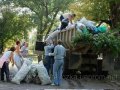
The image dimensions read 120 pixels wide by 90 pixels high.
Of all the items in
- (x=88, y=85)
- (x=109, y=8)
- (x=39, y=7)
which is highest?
(x=39, y=7)

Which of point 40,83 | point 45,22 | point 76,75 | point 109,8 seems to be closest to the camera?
point 40,83

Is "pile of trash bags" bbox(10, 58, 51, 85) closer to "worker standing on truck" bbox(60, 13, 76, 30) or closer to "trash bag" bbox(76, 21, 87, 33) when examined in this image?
"trash bag" bbox(76, 21, 87, 33)

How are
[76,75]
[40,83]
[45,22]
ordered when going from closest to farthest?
[40,83] < [76,75] < [45,22]

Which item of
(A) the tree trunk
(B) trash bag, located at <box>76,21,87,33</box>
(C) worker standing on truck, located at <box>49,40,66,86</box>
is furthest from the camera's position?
(A) the tree trunk

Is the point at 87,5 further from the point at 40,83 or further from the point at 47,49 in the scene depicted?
the point at 40,83

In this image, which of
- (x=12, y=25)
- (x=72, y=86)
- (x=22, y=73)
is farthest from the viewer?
(x=12, y=25)

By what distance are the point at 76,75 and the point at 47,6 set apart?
32902 millimetres

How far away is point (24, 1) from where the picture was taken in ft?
160

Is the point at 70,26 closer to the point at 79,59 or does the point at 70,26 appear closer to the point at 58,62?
the point at 79,59

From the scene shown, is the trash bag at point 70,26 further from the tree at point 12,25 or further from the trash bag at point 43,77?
the tree at point 12,25

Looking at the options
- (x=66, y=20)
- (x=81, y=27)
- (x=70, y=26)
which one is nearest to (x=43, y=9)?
(x=66, y=20)

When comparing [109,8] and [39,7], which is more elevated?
[39,7]

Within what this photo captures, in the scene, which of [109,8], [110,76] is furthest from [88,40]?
[109,8]

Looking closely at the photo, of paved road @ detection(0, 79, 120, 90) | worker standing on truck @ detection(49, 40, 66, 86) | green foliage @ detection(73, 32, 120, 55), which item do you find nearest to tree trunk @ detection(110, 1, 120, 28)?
green foliage @ detection(73, 32, 120, 55)
